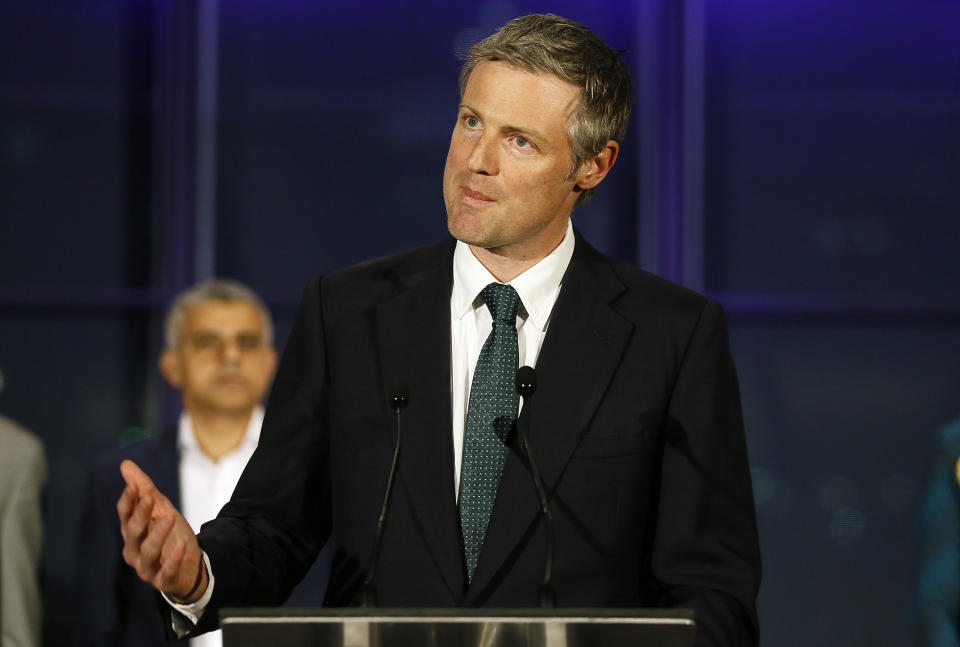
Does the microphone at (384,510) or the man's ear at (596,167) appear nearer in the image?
the microphone at (384,510)

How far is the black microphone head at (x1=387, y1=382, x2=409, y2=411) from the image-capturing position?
1584 millimetres

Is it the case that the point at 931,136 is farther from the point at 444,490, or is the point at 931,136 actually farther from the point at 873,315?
the point at 444,490

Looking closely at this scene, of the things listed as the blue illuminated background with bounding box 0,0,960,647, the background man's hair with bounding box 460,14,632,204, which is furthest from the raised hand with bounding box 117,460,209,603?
the blue illuminated background with bounding box 0,0,960,647

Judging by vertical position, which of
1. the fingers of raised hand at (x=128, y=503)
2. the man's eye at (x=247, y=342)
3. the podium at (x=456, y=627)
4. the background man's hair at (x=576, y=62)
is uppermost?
the background man's hair at (x=576, y=62)

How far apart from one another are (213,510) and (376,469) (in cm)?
189

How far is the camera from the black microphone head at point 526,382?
1564mm

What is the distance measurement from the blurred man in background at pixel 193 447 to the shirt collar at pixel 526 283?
1.72m

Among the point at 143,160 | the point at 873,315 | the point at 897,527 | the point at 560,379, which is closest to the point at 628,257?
the point at 873,315

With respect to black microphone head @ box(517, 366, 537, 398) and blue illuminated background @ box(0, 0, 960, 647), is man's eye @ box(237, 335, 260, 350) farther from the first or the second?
black microphone head @ box(517, 366, 537, 398)

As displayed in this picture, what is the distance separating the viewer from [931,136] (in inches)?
189

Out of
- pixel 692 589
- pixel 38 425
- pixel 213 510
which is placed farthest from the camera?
pixel 38 425

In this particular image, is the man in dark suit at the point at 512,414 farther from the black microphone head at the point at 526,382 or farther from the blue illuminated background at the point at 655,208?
the blue illuminated background at the point at 655,208

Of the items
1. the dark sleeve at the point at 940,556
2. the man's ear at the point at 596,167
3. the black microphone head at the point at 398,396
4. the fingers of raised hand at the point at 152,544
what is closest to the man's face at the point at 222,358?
the dark sleeve at the point at 940,556

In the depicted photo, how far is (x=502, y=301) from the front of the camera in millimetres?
1807
